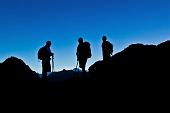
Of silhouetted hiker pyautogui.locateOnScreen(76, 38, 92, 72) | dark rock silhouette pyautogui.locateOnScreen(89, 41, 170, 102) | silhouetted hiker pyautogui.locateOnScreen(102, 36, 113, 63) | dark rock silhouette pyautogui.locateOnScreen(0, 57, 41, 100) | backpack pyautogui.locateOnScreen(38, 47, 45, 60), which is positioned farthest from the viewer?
silhouetted hiker pyautogui.locateOnScreen(102, 36, 113, 63)

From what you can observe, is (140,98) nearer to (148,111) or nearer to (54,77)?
(148,111)

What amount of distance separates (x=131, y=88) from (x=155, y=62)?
11.6 ft

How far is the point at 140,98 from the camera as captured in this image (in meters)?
20.0

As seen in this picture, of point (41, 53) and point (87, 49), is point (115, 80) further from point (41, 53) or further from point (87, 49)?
point (41, 53)

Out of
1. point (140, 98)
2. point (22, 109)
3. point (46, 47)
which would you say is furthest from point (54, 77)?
point (140, 98)

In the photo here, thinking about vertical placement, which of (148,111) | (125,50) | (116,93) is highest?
(125,50)

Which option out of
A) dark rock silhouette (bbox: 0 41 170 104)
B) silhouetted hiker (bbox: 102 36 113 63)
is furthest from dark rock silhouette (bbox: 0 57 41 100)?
silhouetted hiker (bbox: 102 36 113 63)

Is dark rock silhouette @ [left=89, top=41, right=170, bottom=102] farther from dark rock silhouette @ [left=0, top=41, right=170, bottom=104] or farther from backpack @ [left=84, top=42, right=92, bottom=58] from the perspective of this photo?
backpack @ [left=84, top=42, right=92, bottom=58]

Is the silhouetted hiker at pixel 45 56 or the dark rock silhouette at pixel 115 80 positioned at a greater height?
the silhouetted hiker at pixel 45 56

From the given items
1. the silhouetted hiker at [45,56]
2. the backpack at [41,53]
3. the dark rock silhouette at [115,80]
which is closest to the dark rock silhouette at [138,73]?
the dark rock silhouette at [115,80]

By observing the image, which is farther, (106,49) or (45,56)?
(106,49)

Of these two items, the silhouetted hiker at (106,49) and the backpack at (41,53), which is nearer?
the backpack at (41,53)

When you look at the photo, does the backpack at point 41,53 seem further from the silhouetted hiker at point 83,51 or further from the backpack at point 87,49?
the backpack at point 87,49

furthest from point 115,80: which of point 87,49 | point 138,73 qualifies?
point 87,49
